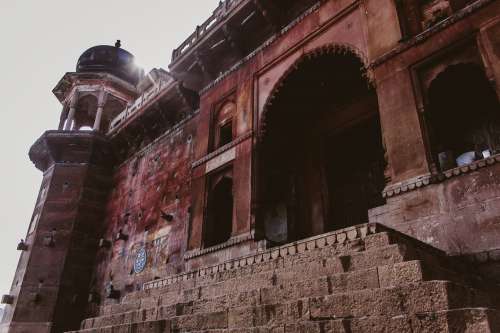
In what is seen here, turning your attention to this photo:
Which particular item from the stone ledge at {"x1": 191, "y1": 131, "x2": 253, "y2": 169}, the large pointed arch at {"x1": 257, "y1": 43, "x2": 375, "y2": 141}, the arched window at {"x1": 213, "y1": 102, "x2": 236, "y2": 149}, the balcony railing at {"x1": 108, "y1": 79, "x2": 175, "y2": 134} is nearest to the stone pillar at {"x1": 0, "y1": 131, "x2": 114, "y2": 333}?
the balcony railing at {"x1": 108, "y1": 79, "x2": 175, "y2": 134}

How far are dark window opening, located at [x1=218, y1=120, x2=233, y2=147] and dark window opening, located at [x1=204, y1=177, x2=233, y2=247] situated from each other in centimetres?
100

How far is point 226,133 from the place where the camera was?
927cm

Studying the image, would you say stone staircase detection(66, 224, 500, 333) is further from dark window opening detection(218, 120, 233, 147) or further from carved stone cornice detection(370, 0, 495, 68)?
dark window opening detection(218, 120, 233, 147)

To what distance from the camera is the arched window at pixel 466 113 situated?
5794 mm

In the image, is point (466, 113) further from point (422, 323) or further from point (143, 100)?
point (143, 100)

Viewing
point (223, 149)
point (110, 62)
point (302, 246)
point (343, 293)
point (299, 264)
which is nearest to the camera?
point (343, 293)

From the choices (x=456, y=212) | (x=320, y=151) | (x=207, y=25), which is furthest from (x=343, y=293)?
(x=207, y=25)

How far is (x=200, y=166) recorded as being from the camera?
8.96 metres

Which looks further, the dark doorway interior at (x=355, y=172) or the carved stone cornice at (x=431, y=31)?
the dark doorway interior at (x=355, y=172)

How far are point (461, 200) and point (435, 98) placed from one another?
1.76 m

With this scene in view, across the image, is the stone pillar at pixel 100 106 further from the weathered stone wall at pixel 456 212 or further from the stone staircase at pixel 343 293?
the weathered stone wall at pixel 456 212

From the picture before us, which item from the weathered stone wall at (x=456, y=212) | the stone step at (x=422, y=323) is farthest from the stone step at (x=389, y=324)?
the weathered stone wall at (x=456, y=212)

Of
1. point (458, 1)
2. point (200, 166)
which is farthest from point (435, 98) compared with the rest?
point (200, 166)

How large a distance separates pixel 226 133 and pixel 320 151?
2121mm
